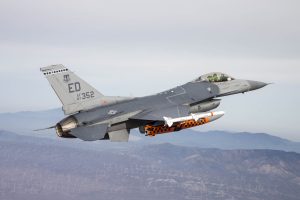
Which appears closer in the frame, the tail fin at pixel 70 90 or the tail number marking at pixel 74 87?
the tail fin at pixel 70 90

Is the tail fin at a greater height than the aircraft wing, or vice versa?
the tail fin

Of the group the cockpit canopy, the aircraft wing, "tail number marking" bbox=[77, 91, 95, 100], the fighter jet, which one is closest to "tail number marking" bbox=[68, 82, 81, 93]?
the fighter jet

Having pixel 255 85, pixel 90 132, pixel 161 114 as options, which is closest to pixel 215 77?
pixel 255 85

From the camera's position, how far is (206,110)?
4300 centimetres

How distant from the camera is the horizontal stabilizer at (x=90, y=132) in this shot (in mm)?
36134

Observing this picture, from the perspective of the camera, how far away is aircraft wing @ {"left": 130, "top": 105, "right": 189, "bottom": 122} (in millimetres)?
37594

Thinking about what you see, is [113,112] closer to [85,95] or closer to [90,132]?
[90,132]

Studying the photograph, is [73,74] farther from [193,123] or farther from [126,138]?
[193,123]


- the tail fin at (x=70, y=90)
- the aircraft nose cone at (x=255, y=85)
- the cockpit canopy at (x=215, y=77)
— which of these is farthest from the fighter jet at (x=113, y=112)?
the aircraft nose cone at (x=255, y=85)

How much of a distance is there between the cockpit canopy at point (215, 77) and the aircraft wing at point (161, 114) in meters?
6.65

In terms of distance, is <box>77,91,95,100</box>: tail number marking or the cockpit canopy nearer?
<box>77,91,95,100</box>: tail number marking

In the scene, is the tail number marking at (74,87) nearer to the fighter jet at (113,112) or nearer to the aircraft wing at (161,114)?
the fighter jet at (113,112)

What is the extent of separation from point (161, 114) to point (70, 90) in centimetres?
733

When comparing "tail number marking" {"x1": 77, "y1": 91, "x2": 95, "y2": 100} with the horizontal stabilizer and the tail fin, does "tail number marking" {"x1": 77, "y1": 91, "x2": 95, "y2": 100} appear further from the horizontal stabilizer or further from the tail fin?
the horizontal stabilizer
